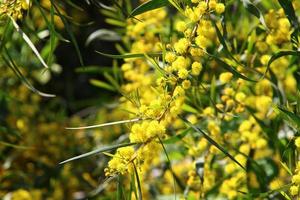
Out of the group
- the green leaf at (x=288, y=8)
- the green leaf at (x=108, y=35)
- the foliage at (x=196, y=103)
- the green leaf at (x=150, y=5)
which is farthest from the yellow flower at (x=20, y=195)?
the green leaf at (x=288, y=8)

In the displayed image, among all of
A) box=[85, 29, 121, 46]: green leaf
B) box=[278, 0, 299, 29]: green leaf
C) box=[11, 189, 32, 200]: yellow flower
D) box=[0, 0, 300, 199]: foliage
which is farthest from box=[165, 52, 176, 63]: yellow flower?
box=[11, 189, 32, 200]: yellow flower

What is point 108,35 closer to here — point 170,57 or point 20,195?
point 20,195

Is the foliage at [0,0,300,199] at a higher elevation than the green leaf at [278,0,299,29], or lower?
lower

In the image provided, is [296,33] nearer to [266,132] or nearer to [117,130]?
[266,132]

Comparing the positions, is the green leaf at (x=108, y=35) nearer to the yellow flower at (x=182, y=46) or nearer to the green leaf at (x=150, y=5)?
the green leaf at (x=150, y=5)

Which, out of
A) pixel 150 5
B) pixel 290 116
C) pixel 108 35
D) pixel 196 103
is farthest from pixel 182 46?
pixel 108 35

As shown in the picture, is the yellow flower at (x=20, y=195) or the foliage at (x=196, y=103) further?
the yellow flower at (x=20, y=195)

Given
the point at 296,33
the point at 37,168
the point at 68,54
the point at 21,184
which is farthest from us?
the point at 68,54

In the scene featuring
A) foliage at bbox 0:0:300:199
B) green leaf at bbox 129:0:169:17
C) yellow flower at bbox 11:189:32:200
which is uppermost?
green leaf at bbox 129:0:169:17

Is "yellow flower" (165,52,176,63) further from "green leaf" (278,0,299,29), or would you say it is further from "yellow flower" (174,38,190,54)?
"green leaf" (278,0,299,29)

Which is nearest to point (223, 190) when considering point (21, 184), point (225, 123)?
point (225, 123)

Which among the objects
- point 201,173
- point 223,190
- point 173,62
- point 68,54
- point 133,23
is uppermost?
point 173,62
